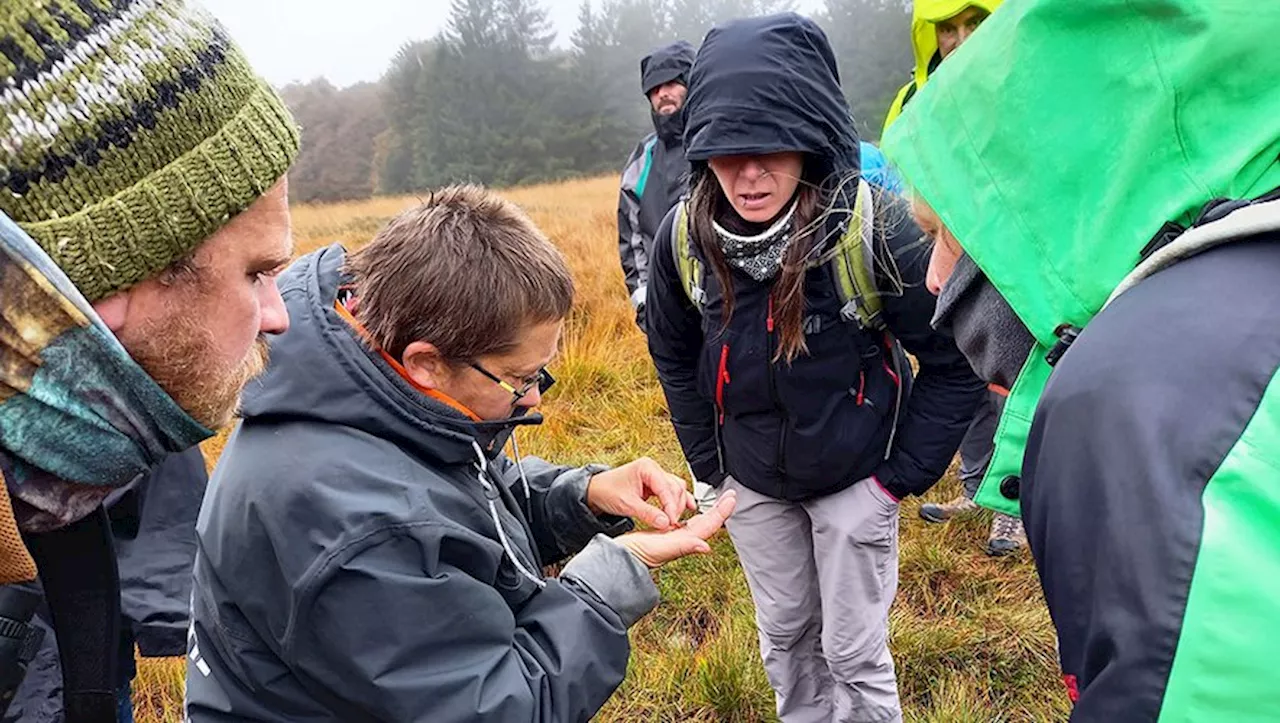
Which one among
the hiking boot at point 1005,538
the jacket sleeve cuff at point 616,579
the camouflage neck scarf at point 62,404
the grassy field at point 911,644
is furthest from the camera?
the hiking boot at point 1005,538

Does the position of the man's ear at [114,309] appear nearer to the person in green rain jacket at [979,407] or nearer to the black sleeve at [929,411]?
the black sleeve at [929,411]

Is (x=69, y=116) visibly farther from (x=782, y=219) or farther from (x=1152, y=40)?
(x=782, y=219)

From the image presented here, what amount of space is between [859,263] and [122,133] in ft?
5.69

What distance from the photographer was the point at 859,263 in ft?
7.27

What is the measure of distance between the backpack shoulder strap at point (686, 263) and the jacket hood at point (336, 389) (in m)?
1.11

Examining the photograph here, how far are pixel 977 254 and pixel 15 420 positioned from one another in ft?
3.90

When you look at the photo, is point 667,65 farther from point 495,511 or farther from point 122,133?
point 122,133

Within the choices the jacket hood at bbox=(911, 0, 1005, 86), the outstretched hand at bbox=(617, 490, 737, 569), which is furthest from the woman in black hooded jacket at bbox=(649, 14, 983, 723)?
the jacket hood at bbox=(911, 0, 1005, 86)

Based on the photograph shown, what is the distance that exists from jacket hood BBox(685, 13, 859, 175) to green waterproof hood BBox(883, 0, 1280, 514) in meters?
0.99

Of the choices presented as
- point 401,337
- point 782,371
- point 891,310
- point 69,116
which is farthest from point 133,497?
point 891,310

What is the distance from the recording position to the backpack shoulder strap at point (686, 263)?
7.97 feet

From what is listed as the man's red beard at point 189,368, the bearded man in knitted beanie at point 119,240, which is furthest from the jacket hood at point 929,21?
the man's red beard at point 189,368

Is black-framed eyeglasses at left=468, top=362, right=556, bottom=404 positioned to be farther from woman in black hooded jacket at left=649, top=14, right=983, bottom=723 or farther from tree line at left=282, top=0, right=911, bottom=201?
tree line at left=282, top=0, right=911, bottom=201

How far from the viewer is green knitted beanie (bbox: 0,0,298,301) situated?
86cm
